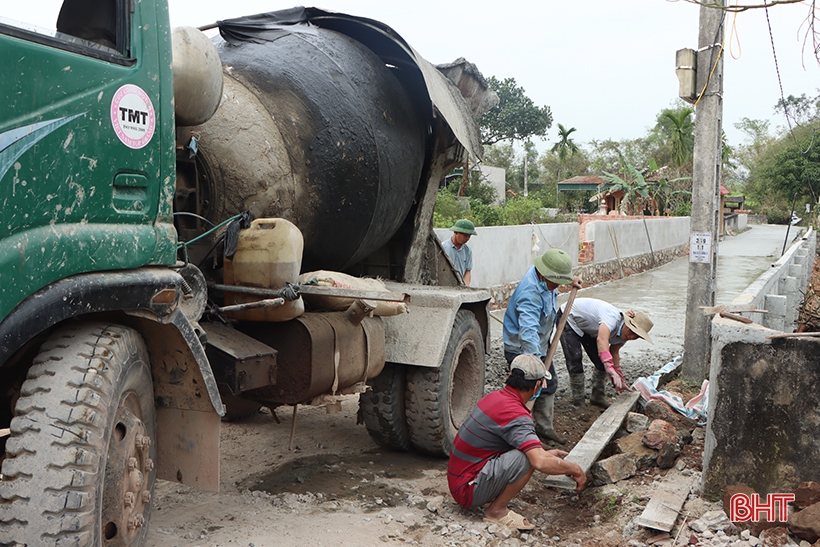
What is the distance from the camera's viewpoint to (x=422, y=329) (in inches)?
189

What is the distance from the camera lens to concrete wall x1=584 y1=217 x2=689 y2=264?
1691cm

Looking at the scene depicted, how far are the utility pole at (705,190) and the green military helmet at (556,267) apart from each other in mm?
1994

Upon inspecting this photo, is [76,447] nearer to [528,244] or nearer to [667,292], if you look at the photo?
[528,244]

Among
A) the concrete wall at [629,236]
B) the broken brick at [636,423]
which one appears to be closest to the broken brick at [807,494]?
the broken brick at [636,423]

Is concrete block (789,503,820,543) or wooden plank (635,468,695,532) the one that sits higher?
concrete block (789,503,820,543)

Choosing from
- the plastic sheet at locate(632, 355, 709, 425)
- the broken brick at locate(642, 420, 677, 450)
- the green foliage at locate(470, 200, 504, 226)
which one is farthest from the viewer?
the green foliage at locate(470, 200, 504, 226)

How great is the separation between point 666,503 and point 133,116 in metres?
3.12

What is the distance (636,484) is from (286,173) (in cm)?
273

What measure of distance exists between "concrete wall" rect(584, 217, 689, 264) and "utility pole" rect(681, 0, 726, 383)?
9401 mm

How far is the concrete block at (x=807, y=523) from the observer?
329 cm

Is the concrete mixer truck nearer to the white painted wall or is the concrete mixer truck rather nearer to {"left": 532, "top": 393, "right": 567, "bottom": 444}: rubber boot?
{"left": 532, "top": 393, "right": 567, "bottom": 444}: rubber boot

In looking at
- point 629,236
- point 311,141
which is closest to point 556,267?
A: point 311,141

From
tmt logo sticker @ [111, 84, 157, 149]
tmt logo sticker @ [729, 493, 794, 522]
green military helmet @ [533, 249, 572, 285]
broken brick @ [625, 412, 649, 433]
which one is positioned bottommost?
broken brick @ [625, 412, 649, 433]

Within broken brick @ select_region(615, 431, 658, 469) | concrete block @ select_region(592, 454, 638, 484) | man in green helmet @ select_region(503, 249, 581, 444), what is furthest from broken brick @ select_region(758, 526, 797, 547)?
man in green helmet @ select_region(503, 249, 581, 444)
